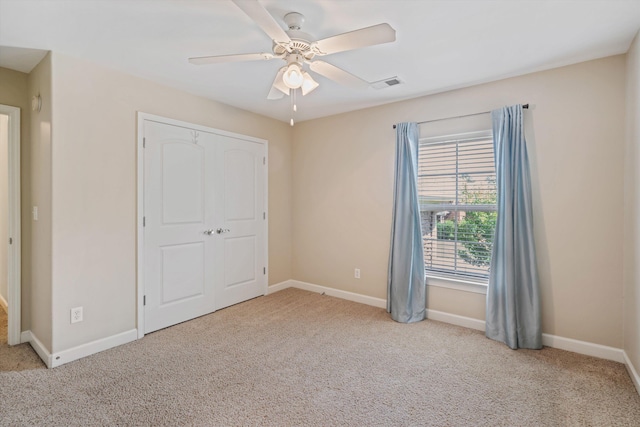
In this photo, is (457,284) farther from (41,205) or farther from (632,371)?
(41,205)

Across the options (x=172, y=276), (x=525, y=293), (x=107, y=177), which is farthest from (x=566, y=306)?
(x=107, y=177)

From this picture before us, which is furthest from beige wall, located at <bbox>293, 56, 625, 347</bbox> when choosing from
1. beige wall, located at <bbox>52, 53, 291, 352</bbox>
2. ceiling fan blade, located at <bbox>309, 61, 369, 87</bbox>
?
beige wall, located at <bbox>52, 53, 291, 352</bbox>

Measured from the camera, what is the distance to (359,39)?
1727 millimetres

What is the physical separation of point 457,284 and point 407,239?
0.66 metres

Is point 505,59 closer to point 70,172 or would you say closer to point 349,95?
point 349,95

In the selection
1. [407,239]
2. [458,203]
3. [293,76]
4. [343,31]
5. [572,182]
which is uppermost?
[343,31]

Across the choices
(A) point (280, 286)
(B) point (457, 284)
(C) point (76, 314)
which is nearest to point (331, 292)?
(A) point (280, 286)

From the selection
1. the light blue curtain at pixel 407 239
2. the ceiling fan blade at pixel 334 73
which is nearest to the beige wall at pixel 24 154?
the ceiling fan blade at pixel 334 73

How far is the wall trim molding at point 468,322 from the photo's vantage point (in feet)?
8.34

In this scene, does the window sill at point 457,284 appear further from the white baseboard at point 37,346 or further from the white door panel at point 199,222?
the white baseboard at point 37,346

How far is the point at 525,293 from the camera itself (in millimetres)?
2770

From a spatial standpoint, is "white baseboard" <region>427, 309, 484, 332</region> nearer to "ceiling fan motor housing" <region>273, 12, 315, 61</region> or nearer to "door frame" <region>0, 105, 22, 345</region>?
"ceiling fan motor housing" <region>273, 12, 315, 61</region>

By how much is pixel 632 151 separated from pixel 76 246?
4226mm

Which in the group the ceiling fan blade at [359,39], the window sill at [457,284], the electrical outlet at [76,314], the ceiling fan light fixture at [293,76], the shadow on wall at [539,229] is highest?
the ceiling fan blade at [359,39]
